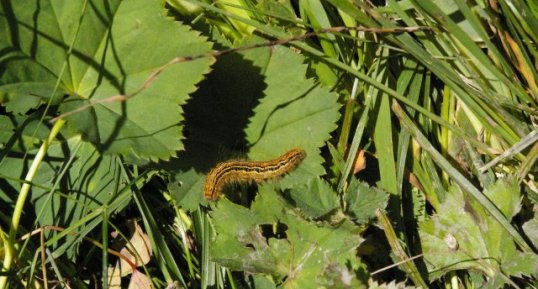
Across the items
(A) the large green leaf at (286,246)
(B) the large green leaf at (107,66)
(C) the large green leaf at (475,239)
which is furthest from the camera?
(C) the large green leaf at (475,239)

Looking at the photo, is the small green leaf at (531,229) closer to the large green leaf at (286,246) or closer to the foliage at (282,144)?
the foliage at (282,144)

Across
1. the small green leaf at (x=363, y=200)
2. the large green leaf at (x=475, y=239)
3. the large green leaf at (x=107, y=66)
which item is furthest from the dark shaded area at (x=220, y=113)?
the large green leaf at (x=475, y=239)

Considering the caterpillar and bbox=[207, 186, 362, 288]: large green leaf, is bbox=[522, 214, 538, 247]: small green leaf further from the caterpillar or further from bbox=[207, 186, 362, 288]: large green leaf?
the caterpillar

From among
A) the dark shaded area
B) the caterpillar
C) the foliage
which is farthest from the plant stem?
the caterpillar

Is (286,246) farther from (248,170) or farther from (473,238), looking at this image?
(473,238)

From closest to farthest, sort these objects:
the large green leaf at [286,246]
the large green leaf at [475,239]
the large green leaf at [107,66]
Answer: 1. the large green leaf at [107,66]
2. the large green leaf at [286,246]
3. the large green leaf at [475,239]
